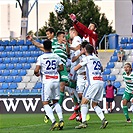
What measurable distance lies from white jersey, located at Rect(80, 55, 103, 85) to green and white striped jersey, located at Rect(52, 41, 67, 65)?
189cm

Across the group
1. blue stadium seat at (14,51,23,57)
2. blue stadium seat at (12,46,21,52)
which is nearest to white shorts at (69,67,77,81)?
blue stadium seat at (14,51,23,57)

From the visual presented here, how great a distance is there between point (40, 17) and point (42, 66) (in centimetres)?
5611

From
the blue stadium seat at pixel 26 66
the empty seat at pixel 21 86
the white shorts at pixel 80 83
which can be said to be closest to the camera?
the white shorts at pixel 80 83

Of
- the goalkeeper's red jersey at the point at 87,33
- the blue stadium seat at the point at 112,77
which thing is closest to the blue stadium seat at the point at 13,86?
the blue stadium seat at the point at 112,77

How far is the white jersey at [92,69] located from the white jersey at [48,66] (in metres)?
0.66

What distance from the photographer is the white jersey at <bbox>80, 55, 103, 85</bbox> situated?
572 inches

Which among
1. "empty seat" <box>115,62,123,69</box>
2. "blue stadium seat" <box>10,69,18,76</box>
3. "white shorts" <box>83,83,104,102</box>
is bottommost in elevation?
"blue stadium seat" <box>10,69,18,76</box>

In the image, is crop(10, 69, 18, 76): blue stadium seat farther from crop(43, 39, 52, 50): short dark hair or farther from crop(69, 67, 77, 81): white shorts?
crop(43, 39, 52, 50): short dark hair

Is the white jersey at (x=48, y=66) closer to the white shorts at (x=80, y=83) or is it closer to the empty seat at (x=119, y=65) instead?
the white shorts at (x=80, y=83)

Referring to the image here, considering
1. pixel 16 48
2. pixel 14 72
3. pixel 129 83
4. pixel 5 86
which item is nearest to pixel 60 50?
pixel 129 83

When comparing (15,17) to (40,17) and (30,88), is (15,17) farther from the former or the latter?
(30,88)

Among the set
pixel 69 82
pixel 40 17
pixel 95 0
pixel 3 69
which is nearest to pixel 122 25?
pixel 95 0

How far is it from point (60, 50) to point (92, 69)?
2.02 m

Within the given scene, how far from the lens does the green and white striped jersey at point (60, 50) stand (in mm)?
16312
